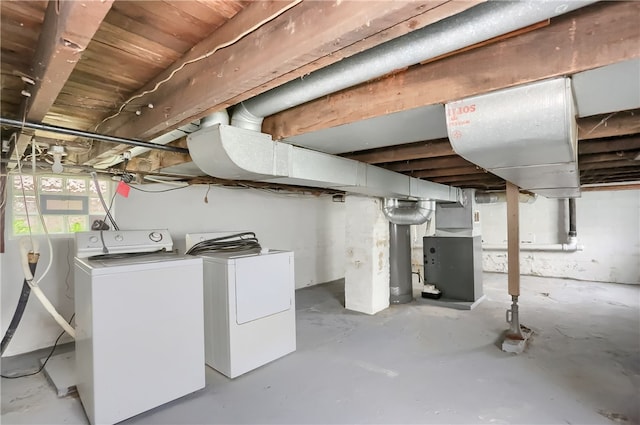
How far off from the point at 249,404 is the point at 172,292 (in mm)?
942

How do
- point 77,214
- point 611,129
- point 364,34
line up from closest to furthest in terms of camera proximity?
point 364,34 < point 611,129 < point 77,214

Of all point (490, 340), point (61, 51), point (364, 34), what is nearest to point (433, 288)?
point (490, 340)

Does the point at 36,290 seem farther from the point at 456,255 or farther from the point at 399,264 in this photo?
the point at 456,255

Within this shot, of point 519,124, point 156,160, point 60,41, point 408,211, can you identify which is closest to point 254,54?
point 60,41

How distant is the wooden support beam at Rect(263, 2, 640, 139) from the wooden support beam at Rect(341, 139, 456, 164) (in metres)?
1.02

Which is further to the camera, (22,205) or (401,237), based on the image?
(401,237)

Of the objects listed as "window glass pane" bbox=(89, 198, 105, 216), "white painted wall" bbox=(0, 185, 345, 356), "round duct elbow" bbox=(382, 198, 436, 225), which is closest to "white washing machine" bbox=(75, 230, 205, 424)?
"window glass pane" bbox=(89, 198, 105, 216)

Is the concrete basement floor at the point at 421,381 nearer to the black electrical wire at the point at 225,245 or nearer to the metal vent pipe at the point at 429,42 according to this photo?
the black electrical wire at the point at 225,245

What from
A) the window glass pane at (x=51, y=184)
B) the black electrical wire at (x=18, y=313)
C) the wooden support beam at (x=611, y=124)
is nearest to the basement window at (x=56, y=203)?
the window glass pane at (x=51, y=184)

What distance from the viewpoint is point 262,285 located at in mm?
2748

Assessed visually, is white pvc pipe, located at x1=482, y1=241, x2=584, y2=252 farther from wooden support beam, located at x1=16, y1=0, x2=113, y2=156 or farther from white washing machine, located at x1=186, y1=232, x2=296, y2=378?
wooden support beam, located at x1=16, y1=0, x2=113, y2=156

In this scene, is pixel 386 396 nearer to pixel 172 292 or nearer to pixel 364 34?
pixel 172 292

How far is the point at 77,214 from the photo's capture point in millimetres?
3211

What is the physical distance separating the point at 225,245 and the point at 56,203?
172 cm
